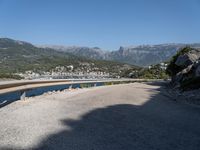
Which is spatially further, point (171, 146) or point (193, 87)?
point (193, 87)

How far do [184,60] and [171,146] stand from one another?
5094 centimetres

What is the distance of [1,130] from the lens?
11016 millimetres

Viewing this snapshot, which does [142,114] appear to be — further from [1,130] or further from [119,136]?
[1,130]

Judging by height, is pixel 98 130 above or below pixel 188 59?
above

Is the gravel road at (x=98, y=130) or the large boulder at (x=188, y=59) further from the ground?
the gravel road at (x=98, y=130)

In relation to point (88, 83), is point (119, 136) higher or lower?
higher

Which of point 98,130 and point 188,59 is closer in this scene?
point 98,130

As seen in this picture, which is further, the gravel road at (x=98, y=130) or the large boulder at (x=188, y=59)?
the large boulder at (x=188, y=59)

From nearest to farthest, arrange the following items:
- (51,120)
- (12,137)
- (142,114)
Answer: (12,137) → (51,120) → (142,114)

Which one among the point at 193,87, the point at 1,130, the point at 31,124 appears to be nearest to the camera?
the point at 1,130

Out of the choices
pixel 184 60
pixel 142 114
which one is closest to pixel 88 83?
pixel 184 60

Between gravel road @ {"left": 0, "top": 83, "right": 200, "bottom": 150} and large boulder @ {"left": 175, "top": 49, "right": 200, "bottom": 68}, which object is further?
large boulder @ {"left": 175, "top": 49, "right": 200, "bottom": 68}

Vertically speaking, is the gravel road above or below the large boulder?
above

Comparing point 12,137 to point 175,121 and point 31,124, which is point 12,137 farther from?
point 175,121
